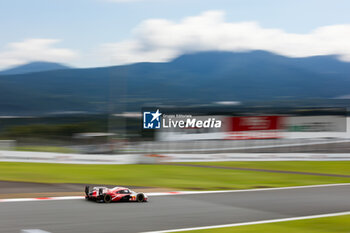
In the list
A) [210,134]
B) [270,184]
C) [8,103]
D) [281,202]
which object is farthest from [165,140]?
[8,103]

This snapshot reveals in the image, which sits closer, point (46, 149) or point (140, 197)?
point (140, 197)

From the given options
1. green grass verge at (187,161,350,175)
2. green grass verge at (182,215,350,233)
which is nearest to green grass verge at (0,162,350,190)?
green grass verge at (187,161,350,175)

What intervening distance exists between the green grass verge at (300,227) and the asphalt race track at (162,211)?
614 millimetres

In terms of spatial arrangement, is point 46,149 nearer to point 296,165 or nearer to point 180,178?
point 180,178

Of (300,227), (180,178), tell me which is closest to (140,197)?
(300,227)

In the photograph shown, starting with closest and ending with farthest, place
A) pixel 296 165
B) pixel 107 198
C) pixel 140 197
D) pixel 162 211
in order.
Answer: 1. pixel 162 211
2. pixel 107 198
3. pixel 140 197
4. pixel 296 165

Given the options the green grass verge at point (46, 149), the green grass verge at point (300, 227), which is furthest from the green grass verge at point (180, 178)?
the green grass verge at point (300, 227)

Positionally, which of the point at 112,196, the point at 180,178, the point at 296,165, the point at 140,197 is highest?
the point at 112,196

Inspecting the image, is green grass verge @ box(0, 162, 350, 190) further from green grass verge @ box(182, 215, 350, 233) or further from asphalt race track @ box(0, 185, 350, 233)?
green grass verge @ box(182, 215, 350, 233)

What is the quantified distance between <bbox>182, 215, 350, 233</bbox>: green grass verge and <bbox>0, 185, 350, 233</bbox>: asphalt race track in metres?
0.61

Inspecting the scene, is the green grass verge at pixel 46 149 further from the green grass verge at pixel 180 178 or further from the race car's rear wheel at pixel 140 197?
the race car's rear wheel at pixel 140 197

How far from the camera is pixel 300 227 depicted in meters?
8.13

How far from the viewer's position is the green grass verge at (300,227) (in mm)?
7702

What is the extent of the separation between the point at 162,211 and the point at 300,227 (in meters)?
2.76
